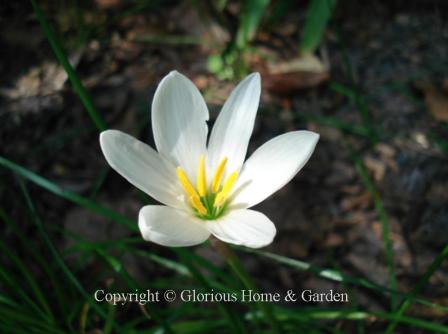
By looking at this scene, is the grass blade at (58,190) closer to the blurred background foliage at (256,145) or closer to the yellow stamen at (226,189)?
the blurred background foliage at (256,145)

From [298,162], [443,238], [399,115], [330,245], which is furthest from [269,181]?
[399,115]

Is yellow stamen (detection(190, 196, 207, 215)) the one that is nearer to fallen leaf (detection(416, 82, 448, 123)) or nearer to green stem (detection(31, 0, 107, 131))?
green stem (detection(31, 0, 107, 131))

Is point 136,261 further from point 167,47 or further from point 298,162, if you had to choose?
point 167,47

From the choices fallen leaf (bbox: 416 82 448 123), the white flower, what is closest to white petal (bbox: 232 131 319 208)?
the white flower

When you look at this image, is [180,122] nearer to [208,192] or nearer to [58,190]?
[208,192]

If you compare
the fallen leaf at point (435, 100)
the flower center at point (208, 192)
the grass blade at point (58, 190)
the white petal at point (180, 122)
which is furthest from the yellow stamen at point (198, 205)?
the fallen leaf at point (435, 100)

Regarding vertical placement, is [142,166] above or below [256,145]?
above

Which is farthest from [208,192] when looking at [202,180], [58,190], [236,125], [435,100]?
[435,100]
